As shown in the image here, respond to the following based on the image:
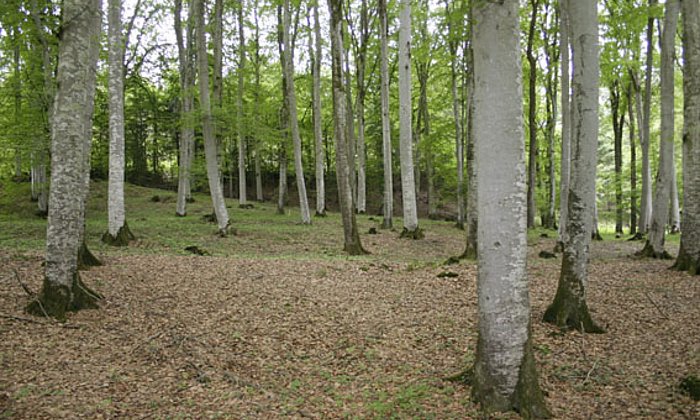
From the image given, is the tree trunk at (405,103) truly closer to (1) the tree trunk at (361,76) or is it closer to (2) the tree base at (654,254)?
(1) the tree trunk at (361,76)

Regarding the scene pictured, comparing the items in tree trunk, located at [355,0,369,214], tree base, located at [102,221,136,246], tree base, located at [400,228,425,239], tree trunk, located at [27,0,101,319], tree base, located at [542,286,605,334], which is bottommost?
tree base, located at [542,286,605,334]

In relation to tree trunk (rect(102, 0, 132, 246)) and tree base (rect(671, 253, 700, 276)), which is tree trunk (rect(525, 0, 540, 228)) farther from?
tree trunk (rect(102, 0, 132, 246))

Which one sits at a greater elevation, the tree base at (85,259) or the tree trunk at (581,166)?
the tree trunk at (581,166)

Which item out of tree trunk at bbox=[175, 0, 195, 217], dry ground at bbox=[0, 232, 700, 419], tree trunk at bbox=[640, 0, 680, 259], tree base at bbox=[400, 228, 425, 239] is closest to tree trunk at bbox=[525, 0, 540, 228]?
tree trunk at bbox=[640, 0, 680, 259]

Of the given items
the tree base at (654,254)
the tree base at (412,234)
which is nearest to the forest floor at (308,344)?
the tree base at (654,254)

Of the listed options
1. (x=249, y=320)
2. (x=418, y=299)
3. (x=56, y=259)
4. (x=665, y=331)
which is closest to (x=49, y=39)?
(x=56, y=259)

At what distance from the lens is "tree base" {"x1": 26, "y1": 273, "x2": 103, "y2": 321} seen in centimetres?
562

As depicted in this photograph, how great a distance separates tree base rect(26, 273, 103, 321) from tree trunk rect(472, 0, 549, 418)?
5316 millimetres

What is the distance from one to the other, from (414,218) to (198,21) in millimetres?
9369

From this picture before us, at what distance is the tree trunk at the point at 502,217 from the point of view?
3.49 m

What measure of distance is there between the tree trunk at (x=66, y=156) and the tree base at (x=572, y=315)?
21.5 ft

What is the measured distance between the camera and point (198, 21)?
1312cm

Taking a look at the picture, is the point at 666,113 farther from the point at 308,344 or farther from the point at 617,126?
the point at 617,126

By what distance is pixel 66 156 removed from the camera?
18.8 ft
